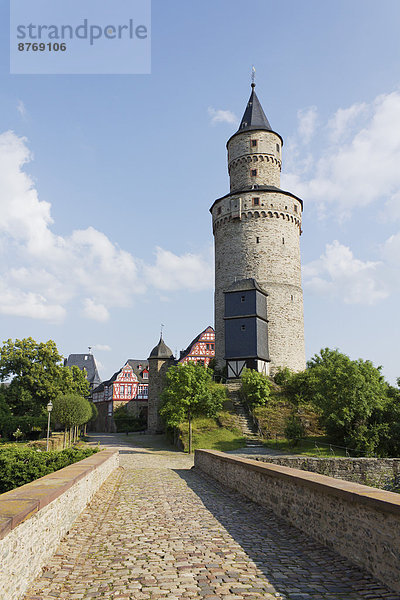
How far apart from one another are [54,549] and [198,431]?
23996mm

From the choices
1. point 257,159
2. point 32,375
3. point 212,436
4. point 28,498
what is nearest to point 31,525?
point 28,498

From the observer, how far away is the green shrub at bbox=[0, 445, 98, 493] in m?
13.5

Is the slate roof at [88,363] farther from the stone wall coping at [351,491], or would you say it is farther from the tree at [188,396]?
the stone wall coping at [351,491]

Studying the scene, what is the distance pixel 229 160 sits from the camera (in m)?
49.1

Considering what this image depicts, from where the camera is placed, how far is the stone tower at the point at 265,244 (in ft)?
138

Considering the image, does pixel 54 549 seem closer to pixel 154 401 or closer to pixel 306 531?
pixel 306 531

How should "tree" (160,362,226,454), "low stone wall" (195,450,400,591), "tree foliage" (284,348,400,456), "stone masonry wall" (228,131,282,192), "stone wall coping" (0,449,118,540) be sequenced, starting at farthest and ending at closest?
"stone masonry wall" (228,131,282,192) < "tree" (160,362,226,454) < "tree foliage" (284,348,400,456) < "low stone wall" (195,450,400,591) < "stone wall coping" (0,449,118,540)

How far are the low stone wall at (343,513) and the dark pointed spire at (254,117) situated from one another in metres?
45.0

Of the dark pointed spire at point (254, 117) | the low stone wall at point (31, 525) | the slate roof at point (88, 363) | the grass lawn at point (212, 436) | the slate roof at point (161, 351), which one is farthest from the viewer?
the slate roof at point (88, 363)

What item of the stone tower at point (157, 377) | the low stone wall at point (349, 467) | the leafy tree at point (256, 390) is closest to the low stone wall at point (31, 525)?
the low stone wall at point (349, 467)

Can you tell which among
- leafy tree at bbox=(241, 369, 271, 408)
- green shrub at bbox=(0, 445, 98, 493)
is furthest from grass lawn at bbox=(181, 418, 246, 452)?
green shrub at bbox=(0, 445, 98, 493)

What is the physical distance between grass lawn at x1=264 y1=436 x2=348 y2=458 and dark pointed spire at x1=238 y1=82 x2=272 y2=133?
111 feet

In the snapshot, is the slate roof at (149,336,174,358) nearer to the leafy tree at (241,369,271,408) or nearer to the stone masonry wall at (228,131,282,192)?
the leafy tree at (241,369,271,408)

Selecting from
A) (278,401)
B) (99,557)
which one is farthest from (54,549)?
(278,401)
